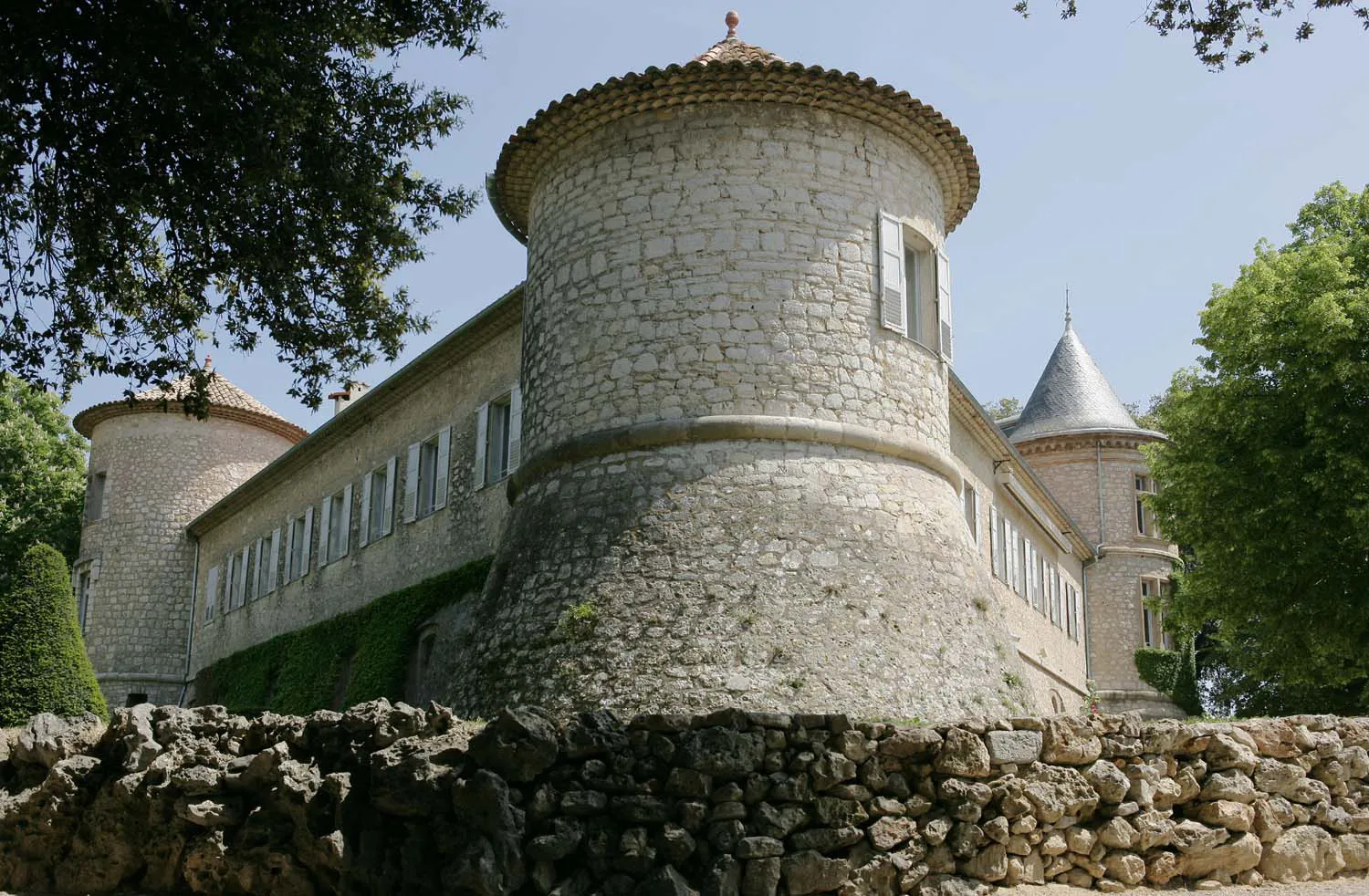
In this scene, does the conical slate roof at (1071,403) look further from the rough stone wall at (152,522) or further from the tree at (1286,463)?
the rough stone wall at (152,522)

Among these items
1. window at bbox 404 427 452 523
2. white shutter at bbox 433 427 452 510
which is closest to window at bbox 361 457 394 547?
window at bbox 404 427 452 523

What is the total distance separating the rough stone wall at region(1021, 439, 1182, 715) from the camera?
37625 millimetres

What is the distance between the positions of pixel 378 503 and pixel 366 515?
34 cm

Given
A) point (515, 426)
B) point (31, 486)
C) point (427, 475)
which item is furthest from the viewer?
point (31, 486)

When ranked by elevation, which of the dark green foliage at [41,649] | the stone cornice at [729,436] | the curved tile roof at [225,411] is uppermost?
the curved tile roof at [225,411]

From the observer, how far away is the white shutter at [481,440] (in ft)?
66.0

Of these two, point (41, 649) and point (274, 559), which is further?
point (274, 559)

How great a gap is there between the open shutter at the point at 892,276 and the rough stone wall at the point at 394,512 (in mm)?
7364

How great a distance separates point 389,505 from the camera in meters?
23.6

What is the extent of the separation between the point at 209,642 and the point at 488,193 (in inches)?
851

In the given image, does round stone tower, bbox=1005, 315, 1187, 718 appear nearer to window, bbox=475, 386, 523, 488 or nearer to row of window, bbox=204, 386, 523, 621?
row of window, bbox=204, 386, 523, 621

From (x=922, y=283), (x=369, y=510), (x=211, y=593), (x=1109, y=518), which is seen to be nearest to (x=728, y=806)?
(x=922, y=283)

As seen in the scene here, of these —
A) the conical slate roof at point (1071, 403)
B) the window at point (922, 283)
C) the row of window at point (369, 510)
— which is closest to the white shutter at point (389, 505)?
the row of window at point (369, 510)

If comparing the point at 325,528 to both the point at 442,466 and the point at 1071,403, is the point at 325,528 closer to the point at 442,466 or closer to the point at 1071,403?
the point at 442,466
